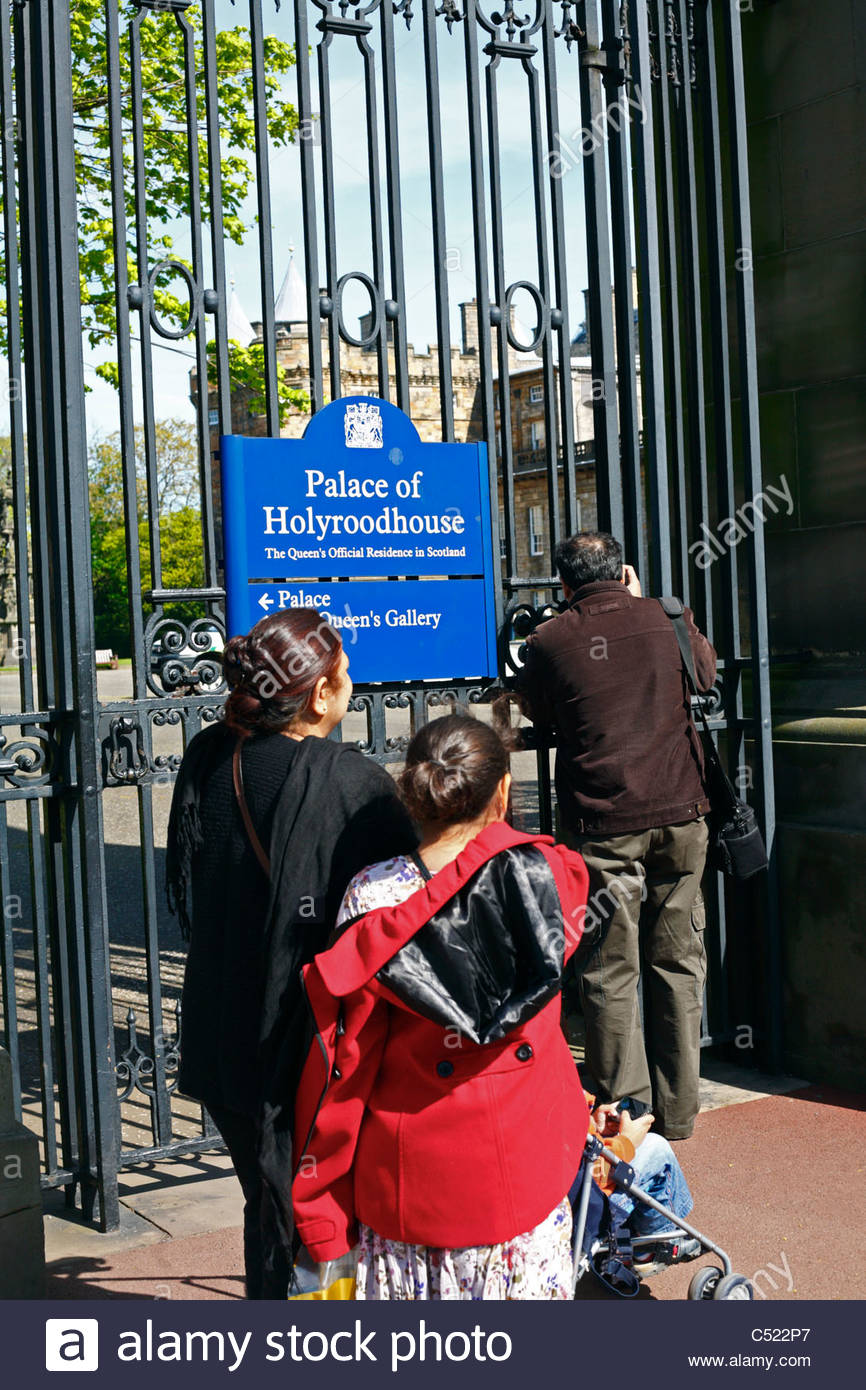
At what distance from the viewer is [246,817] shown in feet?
9.73

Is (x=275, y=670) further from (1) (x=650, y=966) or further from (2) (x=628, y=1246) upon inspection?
(1) (x=650, y=966)

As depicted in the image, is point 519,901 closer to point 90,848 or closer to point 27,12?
point 90,848

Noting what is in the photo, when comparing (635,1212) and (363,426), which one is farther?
(363,426)

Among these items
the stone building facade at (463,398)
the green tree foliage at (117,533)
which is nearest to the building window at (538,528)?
the stone building facade at (463,398)

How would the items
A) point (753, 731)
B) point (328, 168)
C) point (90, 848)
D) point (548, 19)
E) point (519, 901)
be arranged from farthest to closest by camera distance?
point (753, 731) → point (548, 19) → point (328, 168) → point (90, 848) → point (519, 901)

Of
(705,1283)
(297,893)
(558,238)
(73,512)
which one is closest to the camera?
(297,893)

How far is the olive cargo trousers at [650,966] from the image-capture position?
16.6 ft

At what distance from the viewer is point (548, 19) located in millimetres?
5570

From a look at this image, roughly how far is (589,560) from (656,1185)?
7.31ft

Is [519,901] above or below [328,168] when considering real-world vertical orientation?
below

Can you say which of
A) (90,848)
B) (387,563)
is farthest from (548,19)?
(90,848)

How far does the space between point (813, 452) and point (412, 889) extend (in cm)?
403

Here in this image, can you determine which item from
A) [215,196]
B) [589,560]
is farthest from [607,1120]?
[215,196]

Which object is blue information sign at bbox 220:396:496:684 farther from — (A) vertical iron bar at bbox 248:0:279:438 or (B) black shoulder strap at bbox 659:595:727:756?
(B) black shoulder strap at bbox 659:595:727:756
